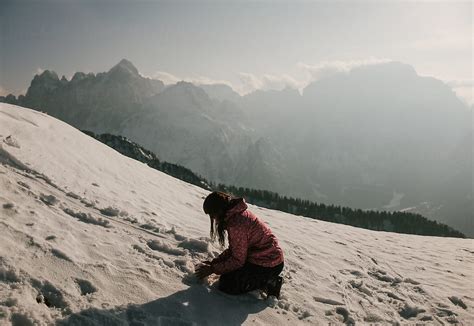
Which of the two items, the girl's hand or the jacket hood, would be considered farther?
the girl's hand

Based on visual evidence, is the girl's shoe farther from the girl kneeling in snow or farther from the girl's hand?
the girl's hand

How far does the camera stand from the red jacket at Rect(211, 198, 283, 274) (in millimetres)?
6504

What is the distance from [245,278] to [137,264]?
2154 millimetres

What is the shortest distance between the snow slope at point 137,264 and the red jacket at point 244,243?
731 mm

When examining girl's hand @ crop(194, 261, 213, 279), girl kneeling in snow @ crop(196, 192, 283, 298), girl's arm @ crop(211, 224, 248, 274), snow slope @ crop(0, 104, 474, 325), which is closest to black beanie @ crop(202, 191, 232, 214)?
girl kneeling in snow @ crop(196, 192, 283, 298)

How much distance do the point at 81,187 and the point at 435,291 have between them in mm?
10026

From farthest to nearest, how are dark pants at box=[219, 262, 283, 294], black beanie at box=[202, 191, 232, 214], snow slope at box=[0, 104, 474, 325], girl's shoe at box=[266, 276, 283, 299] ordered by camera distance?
1. girl's shoe at box=[266, 276, 283, 299]
2. dark pants at box=[219, 262, 283, 294]
3. black beanie at box=[202, 191, 232, 214]
4. snow slope at box=[0, 104, 474, 325]

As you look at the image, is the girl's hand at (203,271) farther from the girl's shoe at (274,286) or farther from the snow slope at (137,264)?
the girl's shoe at (274,286)

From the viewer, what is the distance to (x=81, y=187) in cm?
1002

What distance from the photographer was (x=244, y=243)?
6547 millimetres

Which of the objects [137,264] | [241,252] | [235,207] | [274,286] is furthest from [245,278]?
[137,264]

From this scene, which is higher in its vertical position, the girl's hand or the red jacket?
the red jacket

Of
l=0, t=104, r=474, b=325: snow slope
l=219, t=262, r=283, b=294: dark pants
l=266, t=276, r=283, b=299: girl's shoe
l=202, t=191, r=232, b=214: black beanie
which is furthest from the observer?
l=266, t=276, r=283, b=299: girl's shoe

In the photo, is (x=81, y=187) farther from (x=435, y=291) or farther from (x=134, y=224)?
(x=435, y=291)
